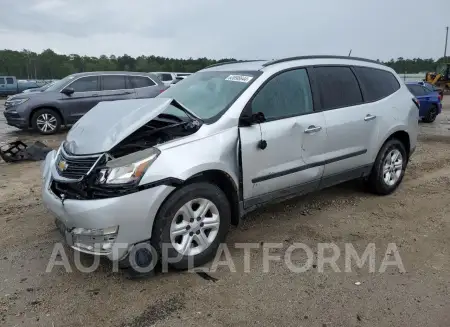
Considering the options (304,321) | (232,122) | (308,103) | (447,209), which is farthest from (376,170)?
(304,321)

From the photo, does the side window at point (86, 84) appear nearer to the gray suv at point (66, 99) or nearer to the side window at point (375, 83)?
the gray suv at point (66, 99)

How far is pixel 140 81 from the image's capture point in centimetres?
1195

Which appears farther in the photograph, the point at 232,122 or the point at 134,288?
the point at 232,122

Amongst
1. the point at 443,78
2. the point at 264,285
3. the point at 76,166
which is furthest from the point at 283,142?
the point at 443,78

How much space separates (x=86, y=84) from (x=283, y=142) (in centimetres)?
890

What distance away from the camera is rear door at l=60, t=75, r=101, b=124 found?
10945mm

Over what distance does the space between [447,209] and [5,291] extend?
470 centimetres

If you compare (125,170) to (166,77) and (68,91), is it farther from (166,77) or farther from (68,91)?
(166,77)

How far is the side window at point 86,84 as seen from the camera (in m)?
11.1

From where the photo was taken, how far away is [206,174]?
341cm

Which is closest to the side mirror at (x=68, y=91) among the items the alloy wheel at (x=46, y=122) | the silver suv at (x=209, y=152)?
the alloy wheel at (x=46, y=122)

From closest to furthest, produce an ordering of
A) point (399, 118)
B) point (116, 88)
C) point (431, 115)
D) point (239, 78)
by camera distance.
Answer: point (239, 78) → point (399, 118) → point (116, 88) → point (431, 115)

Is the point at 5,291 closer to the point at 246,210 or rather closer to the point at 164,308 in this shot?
the point at 164,308

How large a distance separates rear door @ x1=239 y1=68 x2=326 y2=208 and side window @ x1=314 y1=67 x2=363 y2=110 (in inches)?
8.1
